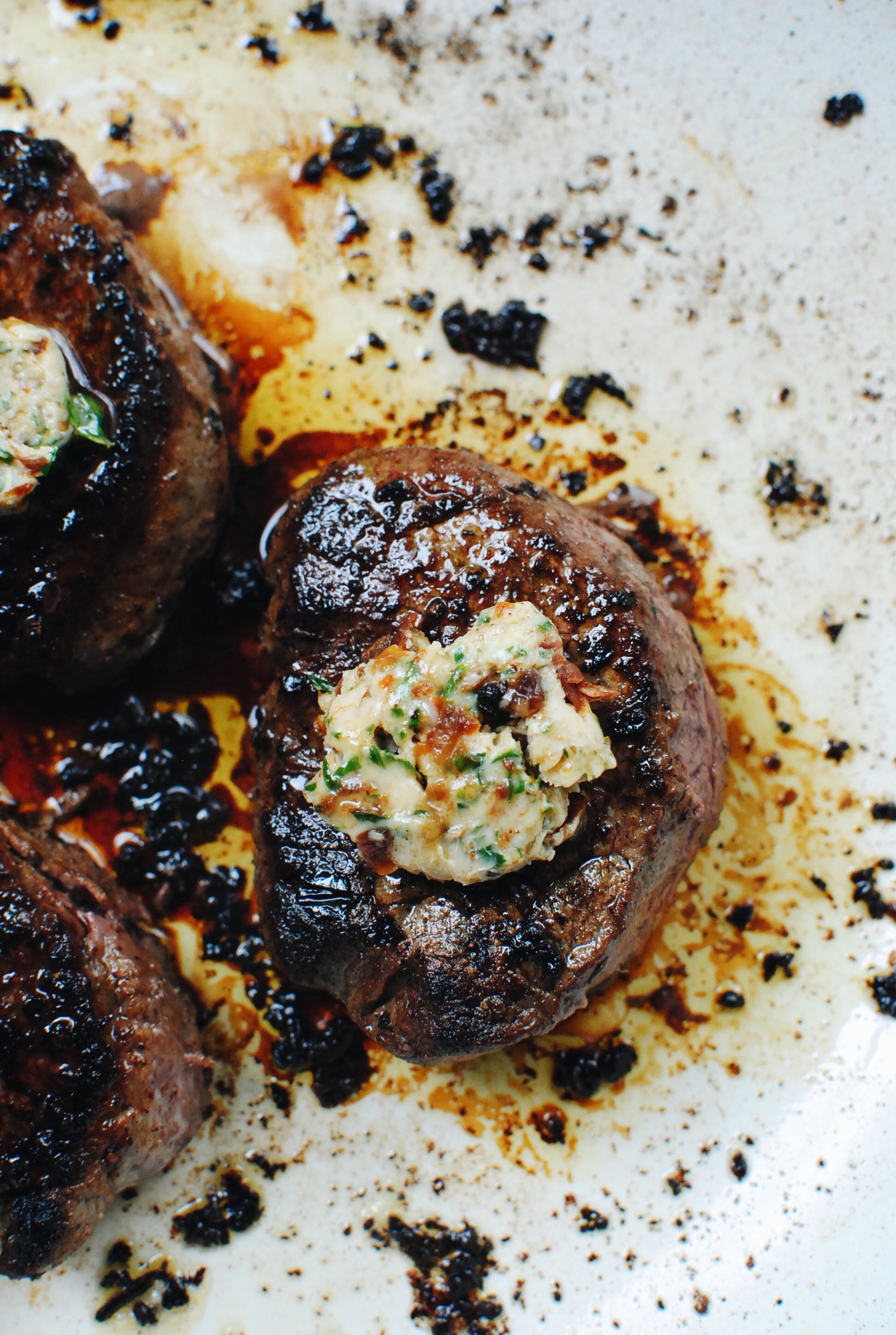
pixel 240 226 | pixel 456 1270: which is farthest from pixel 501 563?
pixel 456 1270

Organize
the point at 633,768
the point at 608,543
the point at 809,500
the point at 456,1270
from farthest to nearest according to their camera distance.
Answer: the point at 809,500 < the point at 456,1270 < the point at 608,543 < the point at 633,768

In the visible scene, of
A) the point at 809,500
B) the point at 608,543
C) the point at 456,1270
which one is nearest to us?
the point at 608,543

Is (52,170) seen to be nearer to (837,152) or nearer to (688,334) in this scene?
(688,334)

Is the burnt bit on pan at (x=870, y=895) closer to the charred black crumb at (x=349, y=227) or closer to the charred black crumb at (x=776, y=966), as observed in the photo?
the charred black crumb at (x=776, y=966)

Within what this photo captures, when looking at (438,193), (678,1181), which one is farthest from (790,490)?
(678,1181)

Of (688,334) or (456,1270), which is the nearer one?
(456,1270)

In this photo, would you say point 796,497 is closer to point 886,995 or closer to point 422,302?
point 422,302

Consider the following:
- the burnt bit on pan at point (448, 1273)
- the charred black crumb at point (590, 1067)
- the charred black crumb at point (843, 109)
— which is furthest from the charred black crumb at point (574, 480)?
the burnt bit on pan at point (448, 1273)
